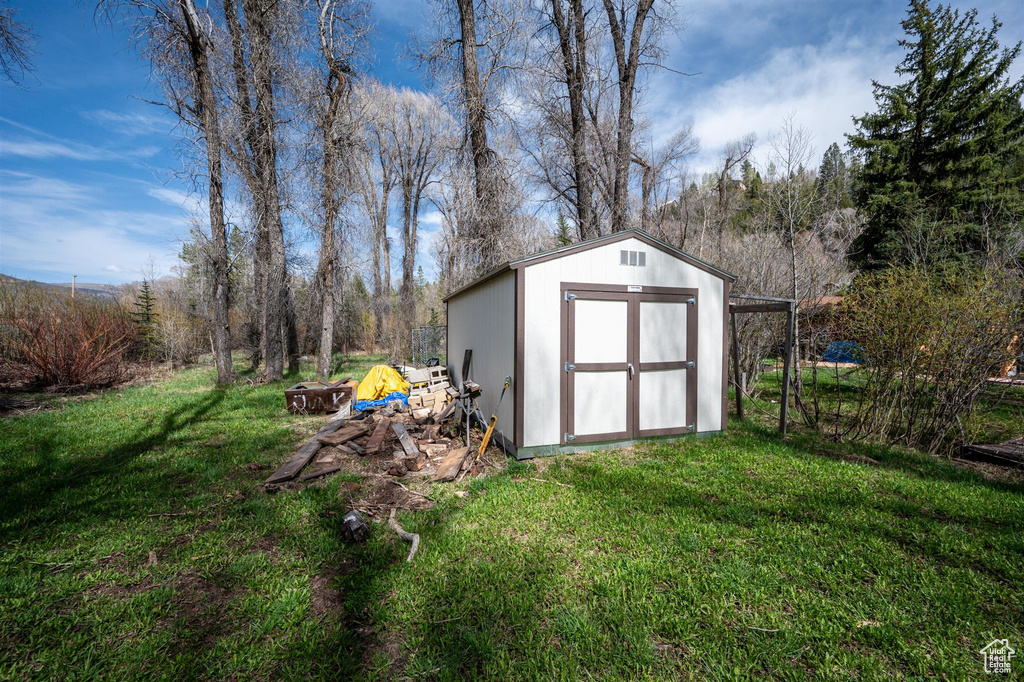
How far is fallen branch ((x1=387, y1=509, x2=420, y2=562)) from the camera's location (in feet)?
9.55

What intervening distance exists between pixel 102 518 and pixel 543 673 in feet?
13.1

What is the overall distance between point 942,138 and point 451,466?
76.7 feet

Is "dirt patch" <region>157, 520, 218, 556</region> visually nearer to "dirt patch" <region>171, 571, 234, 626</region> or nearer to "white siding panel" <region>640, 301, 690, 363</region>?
"dirt patch" <region>171, 571, 234, 626</region>

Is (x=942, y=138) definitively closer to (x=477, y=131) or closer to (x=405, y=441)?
(x=477, y=131)

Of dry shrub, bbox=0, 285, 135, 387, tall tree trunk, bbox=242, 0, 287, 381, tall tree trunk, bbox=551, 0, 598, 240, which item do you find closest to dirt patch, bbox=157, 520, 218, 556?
tall tree trunk, bbox=242, 0, 287, 381

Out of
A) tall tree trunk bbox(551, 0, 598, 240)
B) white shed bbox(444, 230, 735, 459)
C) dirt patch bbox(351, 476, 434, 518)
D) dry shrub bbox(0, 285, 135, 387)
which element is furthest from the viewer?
tall tree trunk bbox(551, 0, 598, 240)

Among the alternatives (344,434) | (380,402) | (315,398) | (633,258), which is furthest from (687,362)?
(315,398)

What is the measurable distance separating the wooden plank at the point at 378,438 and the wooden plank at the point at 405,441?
0.70ft

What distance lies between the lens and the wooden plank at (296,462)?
4.20m

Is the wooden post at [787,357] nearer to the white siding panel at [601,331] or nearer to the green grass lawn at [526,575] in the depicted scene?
the green grass lawn at [526,575]

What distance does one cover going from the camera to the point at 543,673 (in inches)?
76.0

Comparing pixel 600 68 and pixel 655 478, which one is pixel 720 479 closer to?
pixel 655 478

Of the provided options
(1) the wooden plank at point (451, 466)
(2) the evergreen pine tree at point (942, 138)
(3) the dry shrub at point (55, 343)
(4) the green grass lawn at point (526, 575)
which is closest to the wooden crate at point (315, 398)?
(4) the green grass lawn at point (526, 575)

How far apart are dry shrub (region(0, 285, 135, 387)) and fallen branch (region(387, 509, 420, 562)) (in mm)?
9749
